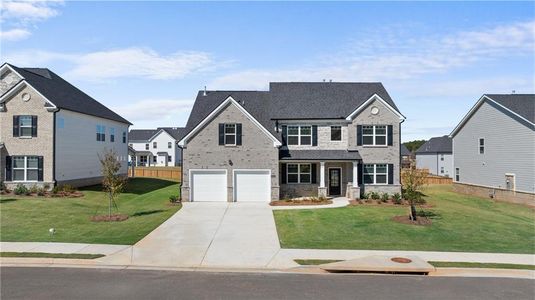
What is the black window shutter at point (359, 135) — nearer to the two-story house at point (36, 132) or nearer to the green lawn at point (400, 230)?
the green lawn at point (400, 230)

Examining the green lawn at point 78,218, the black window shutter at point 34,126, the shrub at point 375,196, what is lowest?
the green lawn at point 78,218

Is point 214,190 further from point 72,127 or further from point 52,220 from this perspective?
point 72,127

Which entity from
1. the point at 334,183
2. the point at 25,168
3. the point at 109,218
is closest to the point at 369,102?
the point at 334,183

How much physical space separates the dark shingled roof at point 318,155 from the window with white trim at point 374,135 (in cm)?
A: 142

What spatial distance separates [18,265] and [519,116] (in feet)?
105

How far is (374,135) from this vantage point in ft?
90.6

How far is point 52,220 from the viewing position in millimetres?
17906

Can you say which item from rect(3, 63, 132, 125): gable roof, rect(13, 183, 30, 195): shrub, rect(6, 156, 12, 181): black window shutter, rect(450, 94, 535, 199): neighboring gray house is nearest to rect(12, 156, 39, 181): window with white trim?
rect(6, 156, 12, 181): black window shutter

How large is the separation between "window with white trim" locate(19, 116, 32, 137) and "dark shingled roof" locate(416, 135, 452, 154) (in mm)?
57460

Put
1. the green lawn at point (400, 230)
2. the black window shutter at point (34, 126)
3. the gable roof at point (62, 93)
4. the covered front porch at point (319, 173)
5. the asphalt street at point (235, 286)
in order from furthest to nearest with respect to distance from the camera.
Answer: the gable roof at point (62, 93) < the black window shutter at point (34, 126) < the covered front porch at point (319, 173) < the green lawn at point (400, 230) < the asphalt street at point (235, 286)

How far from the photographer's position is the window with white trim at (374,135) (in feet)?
90.4

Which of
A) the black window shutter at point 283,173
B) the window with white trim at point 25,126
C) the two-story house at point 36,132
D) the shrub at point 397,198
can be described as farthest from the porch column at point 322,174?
the window with white trim at point 25,126

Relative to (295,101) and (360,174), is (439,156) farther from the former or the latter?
(295,101)

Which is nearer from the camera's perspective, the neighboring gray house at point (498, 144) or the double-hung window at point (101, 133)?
the neighboring gray house at point (498, 144)
